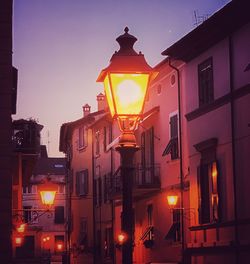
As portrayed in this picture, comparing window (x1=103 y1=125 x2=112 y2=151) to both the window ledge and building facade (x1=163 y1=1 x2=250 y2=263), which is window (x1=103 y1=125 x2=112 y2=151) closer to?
building facade (x1=163 y1=1 x2=250 y2=263)

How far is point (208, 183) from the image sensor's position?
938 inches

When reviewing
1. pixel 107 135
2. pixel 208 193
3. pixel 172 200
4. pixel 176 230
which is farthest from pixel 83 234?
pixel 208 193

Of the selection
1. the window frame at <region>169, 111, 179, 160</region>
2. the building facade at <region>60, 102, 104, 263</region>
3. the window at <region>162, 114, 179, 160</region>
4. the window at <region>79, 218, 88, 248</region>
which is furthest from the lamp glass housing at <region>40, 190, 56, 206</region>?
the window at <region>79, 218, 88, 248</region>

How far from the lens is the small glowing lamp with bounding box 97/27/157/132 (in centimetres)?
786

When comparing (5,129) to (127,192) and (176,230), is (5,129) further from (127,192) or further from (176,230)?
(176,230)

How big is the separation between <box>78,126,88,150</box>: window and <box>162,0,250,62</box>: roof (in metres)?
26.0

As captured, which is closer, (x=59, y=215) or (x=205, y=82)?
(x=205, y=82)

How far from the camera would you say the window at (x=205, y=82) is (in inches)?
931

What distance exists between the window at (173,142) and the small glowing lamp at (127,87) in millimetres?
20806

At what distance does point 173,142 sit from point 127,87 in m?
21.2

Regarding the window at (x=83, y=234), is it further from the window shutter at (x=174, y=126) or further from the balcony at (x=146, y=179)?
the window shutter at (x=174, y=126)

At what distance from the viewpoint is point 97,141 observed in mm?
48625

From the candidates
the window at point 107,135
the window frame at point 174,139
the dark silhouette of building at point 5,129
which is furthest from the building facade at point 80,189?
the dark silhouette of building at point 5,129

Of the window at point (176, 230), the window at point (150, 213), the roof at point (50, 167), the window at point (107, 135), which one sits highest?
the roof at point (50, 167)
